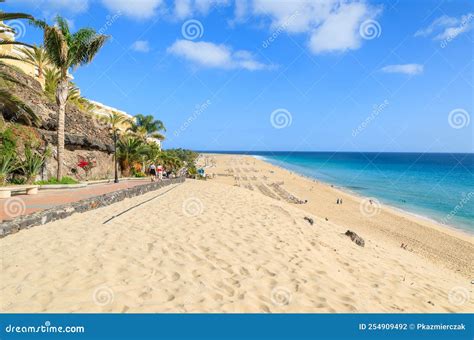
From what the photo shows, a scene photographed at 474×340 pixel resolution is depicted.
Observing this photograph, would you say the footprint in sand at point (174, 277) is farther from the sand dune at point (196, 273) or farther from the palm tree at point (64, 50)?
the palm tree at point (64, 50)

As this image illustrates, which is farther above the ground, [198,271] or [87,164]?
[87,164]

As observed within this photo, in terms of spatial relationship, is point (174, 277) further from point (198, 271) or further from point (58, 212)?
point (58, 212)

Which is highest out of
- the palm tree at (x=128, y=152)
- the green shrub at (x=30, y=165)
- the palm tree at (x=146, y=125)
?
the palm tree at (x=146, y=125)

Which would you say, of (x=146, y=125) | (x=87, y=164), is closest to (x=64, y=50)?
(x=87, y=164)

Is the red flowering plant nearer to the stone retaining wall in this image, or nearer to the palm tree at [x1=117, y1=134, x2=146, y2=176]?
the palm tree at [x1=117, y1=134, x2=146, y2=176]

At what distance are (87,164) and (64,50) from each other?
772cm

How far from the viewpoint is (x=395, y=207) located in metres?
28.2

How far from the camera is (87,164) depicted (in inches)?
798

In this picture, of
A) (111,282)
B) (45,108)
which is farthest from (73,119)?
(111,282)

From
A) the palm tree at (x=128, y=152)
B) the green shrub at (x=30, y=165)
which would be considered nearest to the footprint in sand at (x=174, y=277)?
the green shrub at (x=30, y=165)

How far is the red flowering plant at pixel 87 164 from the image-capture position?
19.7 m

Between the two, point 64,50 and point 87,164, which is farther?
point 87,164

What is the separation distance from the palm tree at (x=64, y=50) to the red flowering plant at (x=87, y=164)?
406 cm

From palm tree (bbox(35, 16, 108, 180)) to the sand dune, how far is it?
891 centimetres
